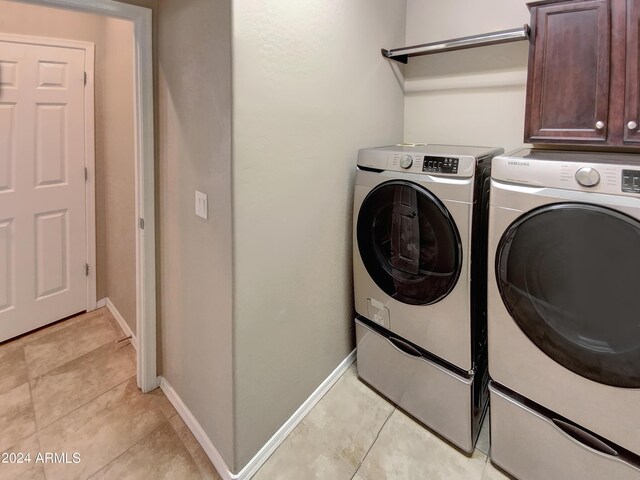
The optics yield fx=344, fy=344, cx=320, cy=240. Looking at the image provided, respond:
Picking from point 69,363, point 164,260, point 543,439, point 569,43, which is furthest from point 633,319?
point 69,363

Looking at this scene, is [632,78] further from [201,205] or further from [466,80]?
[201,205]

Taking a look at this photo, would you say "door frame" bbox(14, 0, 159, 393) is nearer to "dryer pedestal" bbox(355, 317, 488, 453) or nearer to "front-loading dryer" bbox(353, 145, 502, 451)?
"front-loading dryer" bbox(353, 145, 502, 451)

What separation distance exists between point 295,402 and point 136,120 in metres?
1.62

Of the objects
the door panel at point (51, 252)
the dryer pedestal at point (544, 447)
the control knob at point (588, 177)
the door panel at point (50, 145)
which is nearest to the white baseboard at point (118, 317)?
the door panel at point (51, 252)

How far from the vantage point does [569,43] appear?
1.43 meters

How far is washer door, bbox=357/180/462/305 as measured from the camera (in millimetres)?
1501

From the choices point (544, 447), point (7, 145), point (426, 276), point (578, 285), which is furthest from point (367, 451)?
point (7, 145)

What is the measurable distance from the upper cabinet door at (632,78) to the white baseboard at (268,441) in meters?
1.77

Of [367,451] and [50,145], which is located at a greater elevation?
[50,145]

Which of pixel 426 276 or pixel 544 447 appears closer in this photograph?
pixel 544 447

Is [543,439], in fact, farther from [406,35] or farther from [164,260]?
[406,35]

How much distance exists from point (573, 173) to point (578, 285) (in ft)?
1.23

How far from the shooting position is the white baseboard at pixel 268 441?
59.2 inches

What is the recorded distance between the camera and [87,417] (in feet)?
5.92
